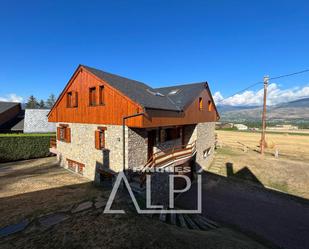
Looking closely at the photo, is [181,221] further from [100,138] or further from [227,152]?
[227,152]

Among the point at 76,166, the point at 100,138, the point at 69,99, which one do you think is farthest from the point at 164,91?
the point at 76,166

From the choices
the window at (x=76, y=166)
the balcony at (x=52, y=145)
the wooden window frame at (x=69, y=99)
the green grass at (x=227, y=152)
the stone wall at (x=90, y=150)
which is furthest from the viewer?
the green grass at (x=227, y=152)

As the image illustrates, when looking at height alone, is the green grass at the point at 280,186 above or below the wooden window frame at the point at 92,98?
below

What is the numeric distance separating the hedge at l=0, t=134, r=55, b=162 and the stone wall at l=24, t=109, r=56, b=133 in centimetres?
751

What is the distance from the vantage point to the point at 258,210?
39.5ft

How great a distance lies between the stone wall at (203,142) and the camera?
18.4 m

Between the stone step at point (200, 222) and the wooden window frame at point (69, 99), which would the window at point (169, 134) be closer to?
the stone step at point (200, 222)

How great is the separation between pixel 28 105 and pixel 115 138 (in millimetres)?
87063

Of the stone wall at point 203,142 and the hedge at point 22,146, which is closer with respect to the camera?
the stone wall at point 203,142

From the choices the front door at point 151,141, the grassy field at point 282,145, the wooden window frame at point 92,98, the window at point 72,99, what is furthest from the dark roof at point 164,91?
the grassy field at point 282,145

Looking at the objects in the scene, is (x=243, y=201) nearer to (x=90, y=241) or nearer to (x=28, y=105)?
(x=90, y=241)

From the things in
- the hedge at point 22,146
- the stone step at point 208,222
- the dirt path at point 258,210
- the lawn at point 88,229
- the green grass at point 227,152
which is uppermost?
the hedge at point 22,146

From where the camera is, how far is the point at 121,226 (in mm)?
6730

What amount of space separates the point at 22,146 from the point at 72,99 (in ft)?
33.6
